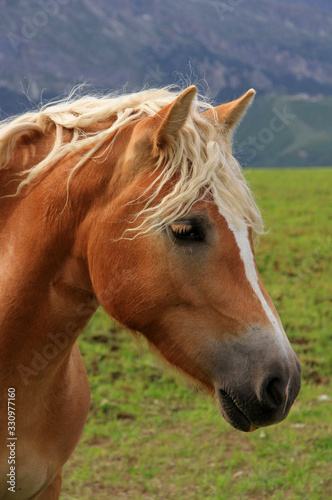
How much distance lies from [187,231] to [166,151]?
1.03ft

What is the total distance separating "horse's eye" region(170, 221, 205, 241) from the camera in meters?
1.67

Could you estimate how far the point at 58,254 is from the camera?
1889mm

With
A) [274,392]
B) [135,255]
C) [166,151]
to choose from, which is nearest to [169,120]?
[166,151]

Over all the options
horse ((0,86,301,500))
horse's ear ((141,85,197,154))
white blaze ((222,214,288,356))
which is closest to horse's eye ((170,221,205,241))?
horse ((0,86,301,500))

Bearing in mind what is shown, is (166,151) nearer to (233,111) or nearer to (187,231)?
(187,231)

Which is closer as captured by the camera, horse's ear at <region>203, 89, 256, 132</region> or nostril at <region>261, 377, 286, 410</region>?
nostril at <region>261, 377, 286, 410</region>

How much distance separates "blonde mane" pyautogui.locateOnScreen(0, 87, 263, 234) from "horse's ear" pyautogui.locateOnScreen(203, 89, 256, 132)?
62 mm

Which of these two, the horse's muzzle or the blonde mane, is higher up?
the blonde mane

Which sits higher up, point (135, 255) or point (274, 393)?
point (135, 255)

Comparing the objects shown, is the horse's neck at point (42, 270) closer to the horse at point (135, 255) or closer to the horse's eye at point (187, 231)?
the horse at point (135, 255)

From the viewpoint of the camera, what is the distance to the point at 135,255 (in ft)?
5.62

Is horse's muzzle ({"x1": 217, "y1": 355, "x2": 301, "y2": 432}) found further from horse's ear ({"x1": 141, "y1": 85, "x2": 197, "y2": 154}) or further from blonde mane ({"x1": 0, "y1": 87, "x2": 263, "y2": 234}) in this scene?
horse's ear ({"x1": 141, "y1": 85, "x2": 197, "y2": 154})

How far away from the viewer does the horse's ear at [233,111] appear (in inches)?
76.8

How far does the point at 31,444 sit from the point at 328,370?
4820mm
